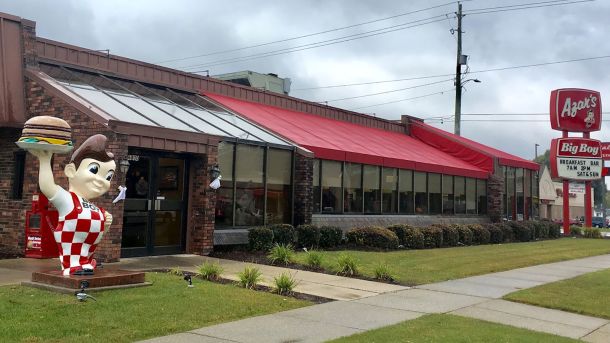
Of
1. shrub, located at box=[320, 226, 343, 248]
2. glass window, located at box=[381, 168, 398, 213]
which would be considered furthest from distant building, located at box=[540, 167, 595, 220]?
shrub, located at box=[320, 226, 343, 248]

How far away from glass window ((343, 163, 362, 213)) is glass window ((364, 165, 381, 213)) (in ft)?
1.16

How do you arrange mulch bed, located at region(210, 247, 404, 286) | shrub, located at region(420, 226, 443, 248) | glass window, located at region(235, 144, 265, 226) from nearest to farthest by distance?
1. mulch bed, located at region(210, 247, 404, 286)
2. glass window, located at region(235, 144, 265, 226)
3. shrub, located at region(420, 226, 443, 248)

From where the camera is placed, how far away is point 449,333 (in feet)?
23.5

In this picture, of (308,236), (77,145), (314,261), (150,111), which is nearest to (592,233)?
(308,236)

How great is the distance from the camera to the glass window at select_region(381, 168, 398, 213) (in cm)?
2114

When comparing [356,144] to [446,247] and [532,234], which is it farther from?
[532,234]

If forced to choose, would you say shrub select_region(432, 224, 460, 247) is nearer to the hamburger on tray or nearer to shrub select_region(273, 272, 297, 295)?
shrub select_region(273, 272, 297, 295)

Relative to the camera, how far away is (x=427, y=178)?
23.9 meters

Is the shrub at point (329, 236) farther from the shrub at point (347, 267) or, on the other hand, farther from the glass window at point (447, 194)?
the glass window at point (447, 194)

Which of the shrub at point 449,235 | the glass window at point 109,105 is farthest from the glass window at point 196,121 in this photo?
the shrub at point 449,235

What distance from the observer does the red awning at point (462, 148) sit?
28422 millimetres

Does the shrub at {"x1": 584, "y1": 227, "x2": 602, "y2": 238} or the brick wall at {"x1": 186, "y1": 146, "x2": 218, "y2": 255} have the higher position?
the brick wall at {"x1": 186, "y1": 146, "x2": 218, "y2": 255}

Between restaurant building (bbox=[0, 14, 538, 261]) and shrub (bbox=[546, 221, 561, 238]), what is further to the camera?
shrub (bbox=[546, 221, 561, 238])

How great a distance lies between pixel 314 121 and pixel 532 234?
1167 cm
